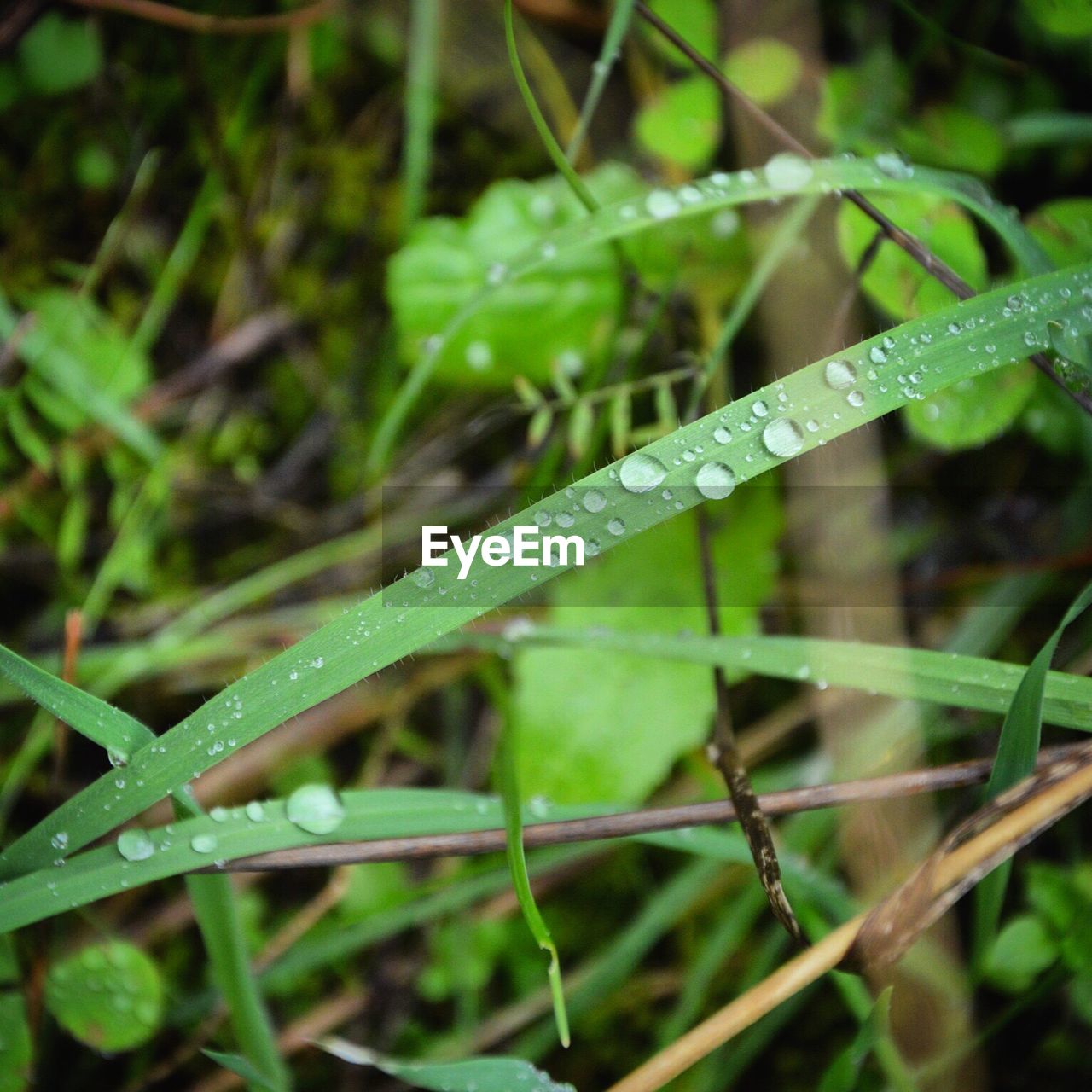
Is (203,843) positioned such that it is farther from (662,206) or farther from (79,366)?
(79,366)

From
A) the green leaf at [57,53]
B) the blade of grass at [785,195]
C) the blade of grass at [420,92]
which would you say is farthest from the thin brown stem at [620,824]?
the green leaf at [57,53]

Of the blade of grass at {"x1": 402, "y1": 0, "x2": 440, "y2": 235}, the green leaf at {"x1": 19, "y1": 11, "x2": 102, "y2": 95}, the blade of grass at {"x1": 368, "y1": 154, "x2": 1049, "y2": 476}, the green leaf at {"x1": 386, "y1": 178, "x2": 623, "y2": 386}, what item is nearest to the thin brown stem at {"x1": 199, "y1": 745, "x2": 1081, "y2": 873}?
the blade of grass at {"x1": 368, "y1": 154, "x2": 1049, "y2": 476}

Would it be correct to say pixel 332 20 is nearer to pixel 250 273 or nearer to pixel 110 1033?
pixel 250 273

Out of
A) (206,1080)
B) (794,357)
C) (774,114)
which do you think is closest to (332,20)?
(774,114)

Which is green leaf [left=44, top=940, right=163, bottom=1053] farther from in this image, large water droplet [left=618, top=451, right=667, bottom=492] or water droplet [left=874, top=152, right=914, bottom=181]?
water droplet [left=874, top=152, right=914, bottom=181]

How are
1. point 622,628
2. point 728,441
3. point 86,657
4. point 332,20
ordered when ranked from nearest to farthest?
point 728,441 → point 622,628 → point 86,657 → point 332,20
